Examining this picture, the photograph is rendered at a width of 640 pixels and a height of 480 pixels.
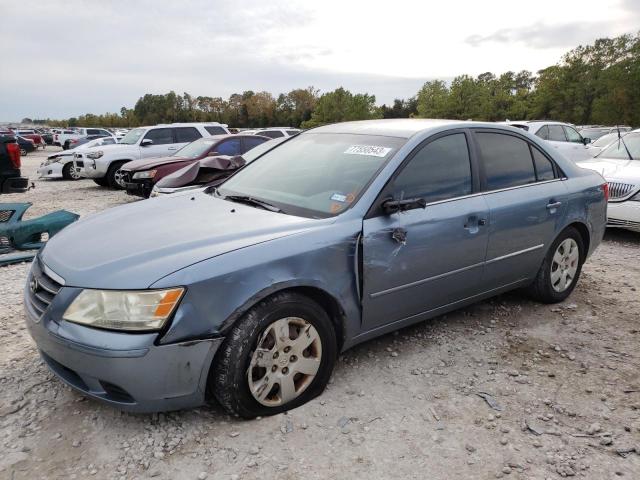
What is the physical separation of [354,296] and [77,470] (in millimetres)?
1601

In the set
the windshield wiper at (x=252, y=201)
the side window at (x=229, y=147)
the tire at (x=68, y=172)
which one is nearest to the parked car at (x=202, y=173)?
the side window at (x=229, y=147)

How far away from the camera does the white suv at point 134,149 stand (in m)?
12.6

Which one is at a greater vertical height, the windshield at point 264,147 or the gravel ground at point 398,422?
the windshield at point 264,147

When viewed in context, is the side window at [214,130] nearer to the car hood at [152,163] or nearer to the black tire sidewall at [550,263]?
the car hood at [152,163]

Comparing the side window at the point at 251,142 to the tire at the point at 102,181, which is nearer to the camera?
the side window at the point at 251,142

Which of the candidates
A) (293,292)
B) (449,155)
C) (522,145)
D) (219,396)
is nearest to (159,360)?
(219,396)

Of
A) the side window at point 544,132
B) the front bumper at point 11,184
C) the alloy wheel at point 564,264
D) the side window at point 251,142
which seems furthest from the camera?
the side window at point 544,132

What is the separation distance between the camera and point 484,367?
3.27 metres

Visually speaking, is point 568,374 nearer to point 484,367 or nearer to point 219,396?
point 484,367

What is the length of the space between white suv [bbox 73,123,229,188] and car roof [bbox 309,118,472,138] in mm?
9812

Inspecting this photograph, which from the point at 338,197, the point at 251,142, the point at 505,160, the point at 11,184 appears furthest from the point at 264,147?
the point at 251,142

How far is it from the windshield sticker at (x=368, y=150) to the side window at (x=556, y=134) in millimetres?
10678

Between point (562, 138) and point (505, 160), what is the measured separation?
10136mm

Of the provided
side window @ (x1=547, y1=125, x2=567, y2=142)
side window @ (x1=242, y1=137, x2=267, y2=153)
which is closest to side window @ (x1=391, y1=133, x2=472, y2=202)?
side window @ (x1=242, y1=137, x2=267, y2=153)
